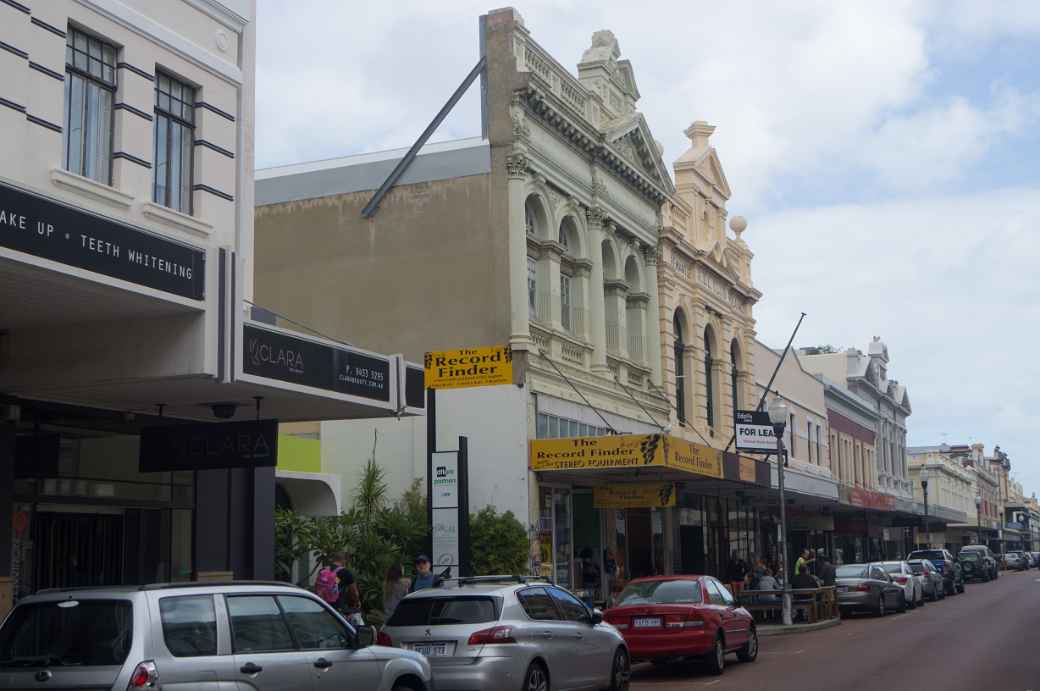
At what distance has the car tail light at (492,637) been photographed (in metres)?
13.5

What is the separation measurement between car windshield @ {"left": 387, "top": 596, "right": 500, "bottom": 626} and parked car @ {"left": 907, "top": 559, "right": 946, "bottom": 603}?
2718 centimetres

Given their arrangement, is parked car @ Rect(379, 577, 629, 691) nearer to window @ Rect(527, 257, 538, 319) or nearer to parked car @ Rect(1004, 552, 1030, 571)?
window @ Rect(527, 257, 538, 319)

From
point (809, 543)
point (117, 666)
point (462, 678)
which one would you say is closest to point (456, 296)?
point (462, 678)

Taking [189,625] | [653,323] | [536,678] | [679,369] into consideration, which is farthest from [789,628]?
[189,625]

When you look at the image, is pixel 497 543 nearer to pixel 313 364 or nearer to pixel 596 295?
pixel 596 295

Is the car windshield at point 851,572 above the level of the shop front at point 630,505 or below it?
below

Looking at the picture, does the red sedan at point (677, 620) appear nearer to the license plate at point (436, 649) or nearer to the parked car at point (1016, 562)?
the license plate at point (436, 649)

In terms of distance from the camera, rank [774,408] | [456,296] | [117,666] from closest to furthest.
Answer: [117,666]
[456,296]
[774,408]

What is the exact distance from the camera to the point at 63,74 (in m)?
14.8

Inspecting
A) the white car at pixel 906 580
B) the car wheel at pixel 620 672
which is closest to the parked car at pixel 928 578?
the white car at pixel 906 580

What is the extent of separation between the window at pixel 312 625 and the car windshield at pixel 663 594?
332 inches

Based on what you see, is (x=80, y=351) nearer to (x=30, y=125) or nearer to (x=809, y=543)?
(x=30, y=125)

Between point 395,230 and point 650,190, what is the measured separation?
8782 mm

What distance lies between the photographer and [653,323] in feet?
113
